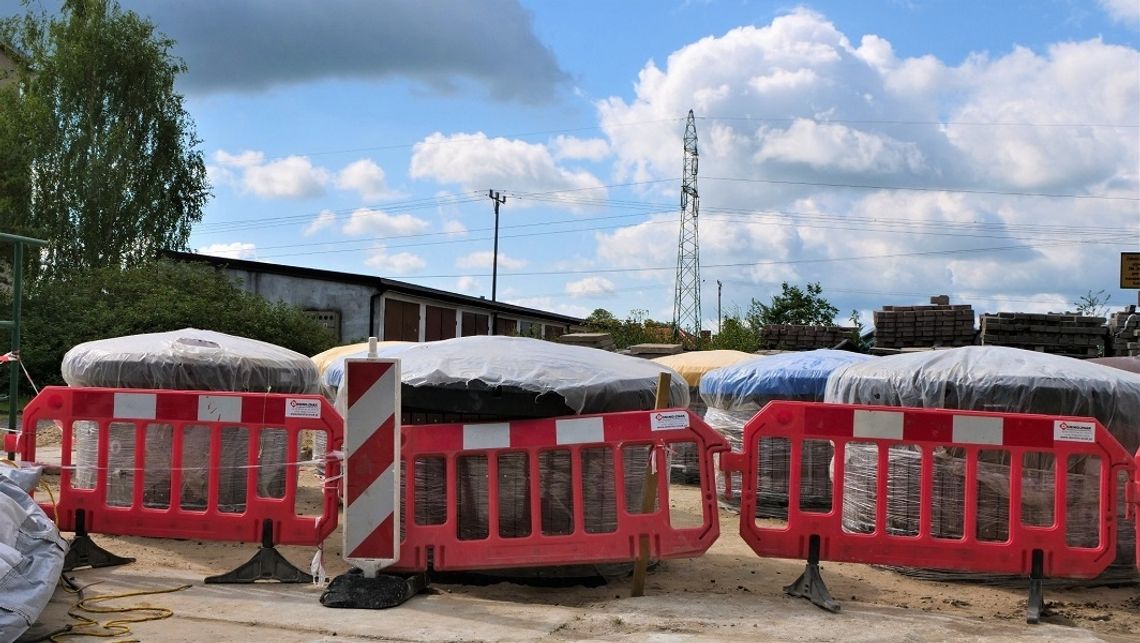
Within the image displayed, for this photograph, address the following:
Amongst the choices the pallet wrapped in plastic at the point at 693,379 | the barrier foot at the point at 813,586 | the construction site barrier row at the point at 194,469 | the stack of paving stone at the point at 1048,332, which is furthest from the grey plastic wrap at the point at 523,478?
the stack of paving stone at the point at 1048,332

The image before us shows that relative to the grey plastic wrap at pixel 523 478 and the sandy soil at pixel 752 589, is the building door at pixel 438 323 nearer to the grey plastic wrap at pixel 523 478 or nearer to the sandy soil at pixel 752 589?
the sandy soil at pixel 752 589

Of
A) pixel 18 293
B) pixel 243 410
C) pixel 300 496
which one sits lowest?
pixel 300 496

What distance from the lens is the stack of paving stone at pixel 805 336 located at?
24688mm

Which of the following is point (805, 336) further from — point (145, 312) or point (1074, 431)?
point (1074, 431)

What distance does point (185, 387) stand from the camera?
26.4 feet

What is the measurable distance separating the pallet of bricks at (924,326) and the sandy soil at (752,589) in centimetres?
1480

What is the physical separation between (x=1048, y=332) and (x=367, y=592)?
1784 centimetres

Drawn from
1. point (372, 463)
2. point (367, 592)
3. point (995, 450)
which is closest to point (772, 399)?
point (995, 450)

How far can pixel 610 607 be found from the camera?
542 cm

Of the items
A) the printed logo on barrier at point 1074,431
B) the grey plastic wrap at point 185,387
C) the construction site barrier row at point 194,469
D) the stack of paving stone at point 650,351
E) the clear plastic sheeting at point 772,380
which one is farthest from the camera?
Result: the stack of paving stone at point 650,351

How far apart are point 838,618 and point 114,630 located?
3.60 m

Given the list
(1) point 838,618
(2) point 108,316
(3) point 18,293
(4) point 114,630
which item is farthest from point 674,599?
(2) point 108,316

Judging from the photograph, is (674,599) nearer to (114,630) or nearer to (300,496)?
(114,630)

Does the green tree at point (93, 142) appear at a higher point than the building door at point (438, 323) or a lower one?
higher
